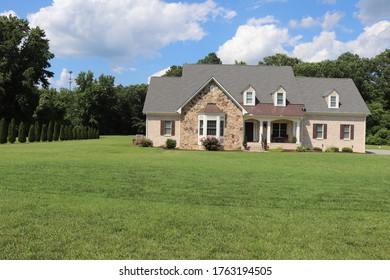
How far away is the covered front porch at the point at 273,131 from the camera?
3200 cm

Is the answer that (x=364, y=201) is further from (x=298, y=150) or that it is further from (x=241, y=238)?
(x=298, y=150)

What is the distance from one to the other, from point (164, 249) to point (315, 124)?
30.7 metres

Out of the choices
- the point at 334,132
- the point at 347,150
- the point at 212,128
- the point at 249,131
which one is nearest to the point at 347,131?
the point at 334,132

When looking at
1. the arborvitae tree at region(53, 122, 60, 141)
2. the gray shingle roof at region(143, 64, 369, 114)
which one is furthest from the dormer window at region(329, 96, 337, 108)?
the arborvitae tree at region(53, 122, 60, 141)

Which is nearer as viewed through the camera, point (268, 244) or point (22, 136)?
point (268, 244)

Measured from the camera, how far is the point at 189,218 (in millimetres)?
6707

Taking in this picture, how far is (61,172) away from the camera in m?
12.6

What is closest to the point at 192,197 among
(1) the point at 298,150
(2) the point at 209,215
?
(2) the point at 209,215

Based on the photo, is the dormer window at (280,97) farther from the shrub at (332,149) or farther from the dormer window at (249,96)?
the shrub at (332,149)

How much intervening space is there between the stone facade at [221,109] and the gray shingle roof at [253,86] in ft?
6.06

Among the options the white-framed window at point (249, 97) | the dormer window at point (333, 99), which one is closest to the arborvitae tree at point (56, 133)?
the white-framed window at point (249, 97)

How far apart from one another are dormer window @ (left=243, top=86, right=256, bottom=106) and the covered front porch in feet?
5.30

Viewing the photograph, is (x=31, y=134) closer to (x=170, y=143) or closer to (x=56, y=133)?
(x=56, y=133)

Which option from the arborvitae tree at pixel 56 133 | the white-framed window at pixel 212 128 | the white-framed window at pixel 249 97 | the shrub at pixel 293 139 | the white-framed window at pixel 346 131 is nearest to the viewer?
the white-framed window at pixel 212 128
